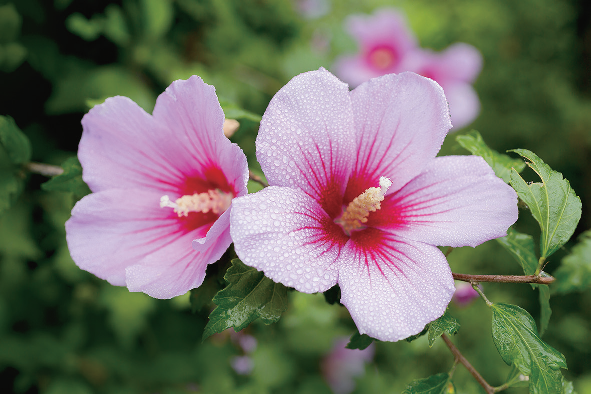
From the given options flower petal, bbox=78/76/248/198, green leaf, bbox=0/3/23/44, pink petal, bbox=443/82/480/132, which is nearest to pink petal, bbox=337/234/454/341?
flower petal, bbox=78/76/248/198

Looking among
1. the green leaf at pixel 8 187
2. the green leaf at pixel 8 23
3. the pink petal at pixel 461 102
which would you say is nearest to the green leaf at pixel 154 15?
the green leaf at pixel 8 23

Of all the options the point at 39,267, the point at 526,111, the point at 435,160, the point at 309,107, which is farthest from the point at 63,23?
the point at 526,111

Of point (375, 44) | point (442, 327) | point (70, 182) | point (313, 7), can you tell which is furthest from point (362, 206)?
point (313, 7)

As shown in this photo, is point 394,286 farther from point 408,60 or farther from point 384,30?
point 384,30

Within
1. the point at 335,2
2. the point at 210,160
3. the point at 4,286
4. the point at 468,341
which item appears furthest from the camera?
the point at 335,2

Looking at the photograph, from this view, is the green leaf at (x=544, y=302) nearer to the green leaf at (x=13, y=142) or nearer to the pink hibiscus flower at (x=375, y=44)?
the green leaf at (x=13, y=142)

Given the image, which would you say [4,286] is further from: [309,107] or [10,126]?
[309,107]
